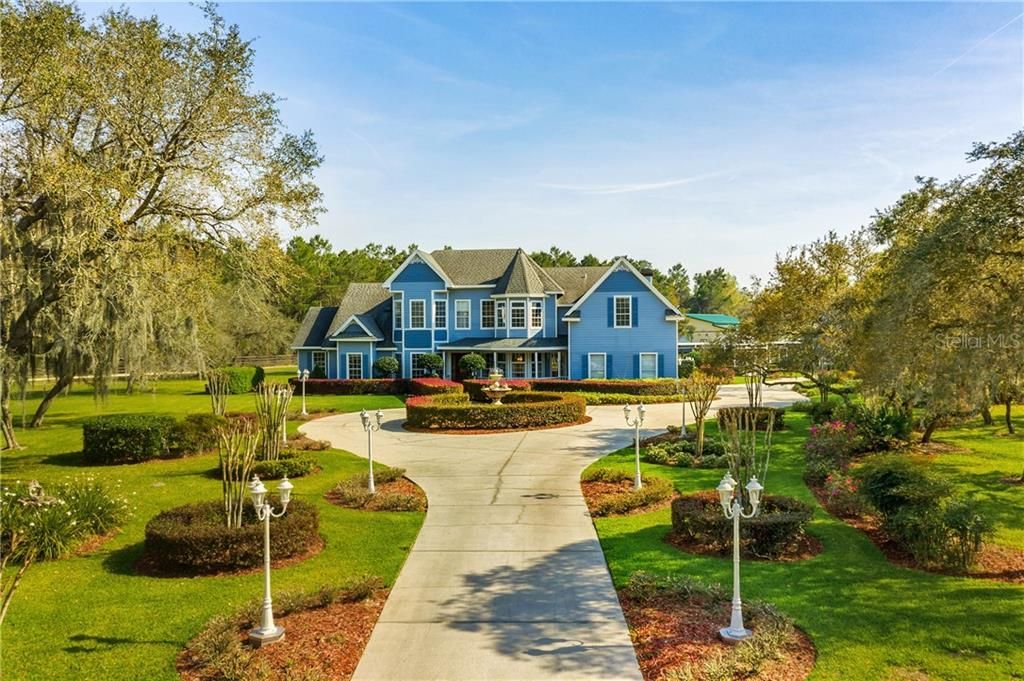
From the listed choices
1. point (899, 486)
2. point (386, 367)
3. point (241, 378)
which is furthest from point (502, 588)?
point (241, 378)

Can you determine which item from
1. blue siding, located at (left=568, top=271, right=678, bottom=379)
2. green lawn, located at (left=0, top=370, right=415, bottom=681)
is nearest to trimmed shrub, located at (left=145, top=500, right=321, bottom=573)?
green lawn, located at (left=0, top=370, right=415, bottom=681)

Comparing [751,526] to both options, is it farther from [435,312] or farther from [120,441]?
[435,312]

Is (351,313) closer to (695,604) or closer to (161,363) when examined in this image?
(161,363)

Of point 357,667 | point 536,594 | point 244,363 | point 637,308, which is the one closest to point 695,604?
point 536,594

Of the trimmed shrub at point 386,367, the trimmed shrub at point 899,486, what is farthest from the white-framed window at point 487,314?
the trimmed shrub at point 899,486

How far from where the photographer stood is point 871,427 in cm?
1905

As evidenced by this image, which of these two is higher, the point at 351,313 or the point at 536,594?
the point at 351,313

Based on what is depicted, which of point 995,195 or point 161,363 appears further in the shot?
point 161,363

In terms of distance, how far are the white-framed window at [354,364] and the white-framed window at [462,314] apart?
6230mm

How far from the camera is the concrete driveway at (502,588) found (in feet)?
23.4

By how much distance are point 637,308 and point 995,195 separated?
26.8 m

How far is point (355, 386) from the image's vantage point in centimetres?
3766

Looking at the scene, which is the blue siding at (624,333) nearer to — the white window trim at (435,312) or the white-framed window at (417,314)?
the white window trim at (435,312)

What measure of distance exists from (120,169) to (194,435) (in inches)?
318
